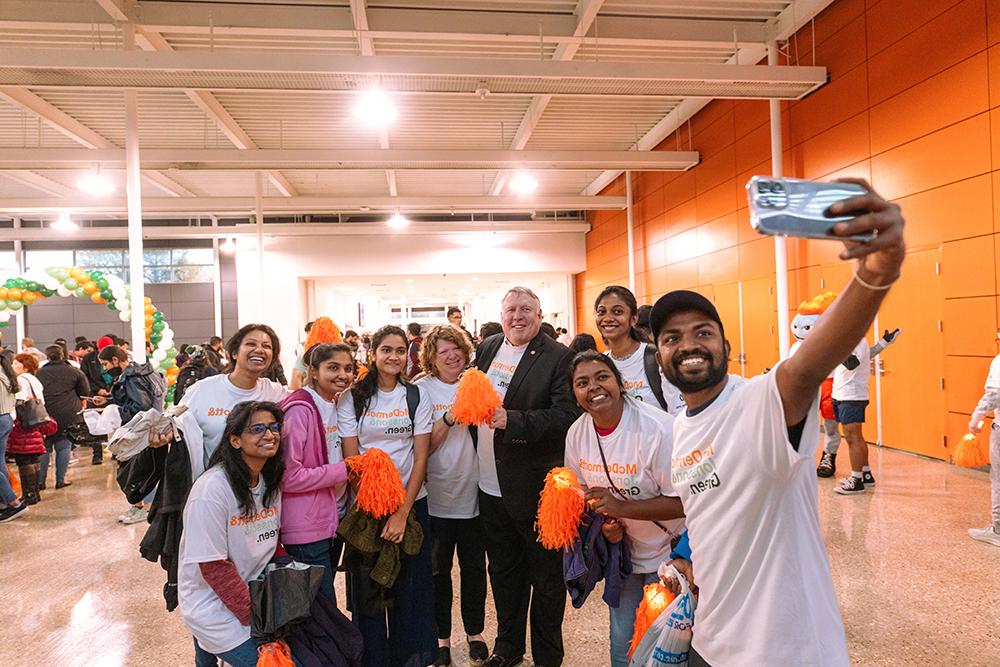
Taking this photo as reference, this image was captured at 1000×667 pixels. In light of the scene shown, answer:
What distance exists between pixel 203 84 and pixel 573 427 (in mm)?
6157

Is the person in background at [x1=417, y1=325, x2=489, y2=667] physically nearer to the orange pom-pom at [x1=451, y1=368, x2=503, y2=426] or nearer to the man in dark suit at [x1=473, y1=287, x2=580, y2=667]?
the man in dark suit at [x1=473, y1=287, x2=580, y2=667]

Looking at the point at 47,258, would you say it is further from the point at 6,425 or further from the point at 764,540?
the point at 764,540

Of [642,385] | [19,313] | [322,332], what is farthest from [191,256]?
[642,385]

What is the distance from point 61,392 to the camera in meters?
6.16

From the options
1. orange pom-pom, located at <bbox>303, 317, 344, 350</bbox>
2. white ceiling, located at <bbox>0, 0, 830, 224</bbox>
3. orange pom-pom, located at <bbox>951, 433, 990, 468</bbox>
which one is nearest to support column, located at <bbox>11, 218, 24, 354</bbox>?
white ceiling, located at <bbox>0, 0, 830, 224</bbox>

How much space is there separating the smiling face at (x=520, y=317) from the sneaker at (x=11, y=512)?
5.56 m

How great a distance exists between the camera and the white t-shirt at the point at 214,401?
96.4 inches

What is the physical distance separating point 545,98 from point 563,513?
781 centimetres

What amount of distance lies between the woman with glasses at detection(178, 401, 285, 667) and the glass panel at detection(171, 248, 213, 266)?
1721 cm

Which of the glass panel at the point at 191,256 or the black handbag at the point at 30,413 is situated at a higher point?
the glass panel at the point at 191,256

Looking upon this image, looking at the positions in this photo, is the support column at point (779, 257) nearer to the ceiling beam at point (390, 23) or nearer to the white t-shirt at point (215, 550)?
the ceiling beam at point (390, 23)

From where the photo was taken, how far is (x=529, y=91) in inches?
263

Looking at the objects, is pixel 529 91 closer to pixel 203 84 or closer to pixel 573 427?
pixel 203 84

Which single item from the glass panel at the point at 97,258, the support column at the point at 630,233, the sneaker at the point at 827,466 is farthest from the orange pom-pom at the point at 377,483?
the glass panel at the point at 97,258
